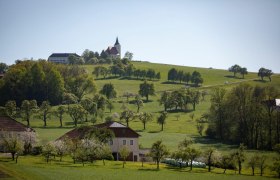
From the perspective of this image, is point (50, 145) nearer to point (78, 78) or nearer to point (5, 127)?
point (5, 127)

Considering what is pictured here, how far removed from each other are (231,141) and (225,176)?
41978 mm

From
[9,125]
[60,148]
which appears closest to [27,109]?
[9,125]

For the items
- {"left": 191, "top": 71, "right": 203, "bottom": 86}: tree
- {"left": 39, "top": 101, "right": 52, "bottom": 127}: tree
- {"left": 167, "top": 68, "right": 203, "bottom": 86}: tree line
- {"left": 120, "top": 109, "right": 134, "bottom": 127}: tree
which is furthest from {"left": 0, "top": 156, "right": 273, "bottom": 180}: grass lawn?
{"left": 167, "top": 68, "right": 203, "bottom": 86}: tree line

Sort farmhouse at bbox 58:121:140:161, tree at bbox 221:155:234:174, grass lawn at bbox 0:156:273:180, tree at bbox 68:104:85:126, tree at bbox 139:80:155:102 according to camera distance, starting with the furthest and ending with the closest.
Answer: tree at bbox 139:80:155:102 → tree at bbox 68:104:85:126 → farmhouse at bbox 58:121:140:161 → tree at bbox 221:155:234:174 → grass lawn at bbox 0:156:273:180

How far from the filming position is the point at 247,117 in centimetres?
10312

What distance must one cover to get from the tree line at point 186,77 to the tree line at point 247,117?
3035 inches

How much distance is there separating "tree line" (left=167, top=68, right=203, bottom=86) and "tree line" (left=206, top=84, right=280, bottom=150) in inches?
3035

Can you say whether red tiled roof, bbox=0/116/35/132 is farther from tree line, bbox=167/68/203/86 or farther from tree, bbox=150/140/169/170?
tree line, bbox=167/68/203/86

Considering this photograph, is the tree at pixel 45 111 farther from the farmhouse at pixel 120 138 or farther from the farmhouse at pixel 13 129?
the farmhouse at pixel 120 138

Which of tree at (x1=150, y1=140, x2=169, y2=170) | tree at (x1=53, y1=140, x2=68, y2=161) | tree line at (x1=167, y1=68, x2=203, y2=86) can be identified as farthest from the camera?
tree line at (x1=167, y1=68, x2=203, y2=86)

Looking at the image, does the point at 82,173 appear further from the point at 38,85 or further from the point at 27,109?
the point at 38,85

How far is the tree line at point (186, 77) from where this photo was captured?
625ft

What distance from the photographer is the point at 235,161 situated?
69.6 meters

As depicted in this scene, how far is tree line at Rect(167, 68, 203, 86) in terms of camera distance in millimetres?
190375
